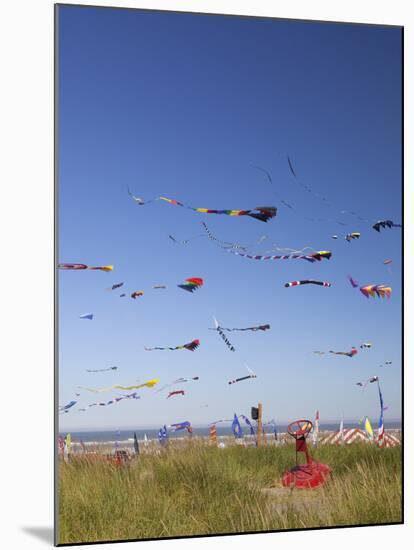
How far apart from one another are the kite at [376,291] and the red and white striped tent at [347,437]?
0.92 metres

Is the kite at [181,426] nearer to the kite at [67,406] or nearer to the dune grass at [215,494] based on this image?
the dune grass at [215,494]

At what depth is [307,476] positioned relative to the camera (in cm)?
722

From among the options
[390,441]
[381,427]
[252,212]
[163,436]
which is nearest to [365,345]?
[381,427]

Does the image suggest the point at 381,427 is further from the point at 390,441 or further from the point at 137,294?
the point at 137,294

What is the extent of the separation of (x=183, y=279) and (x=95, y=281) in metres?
0.58

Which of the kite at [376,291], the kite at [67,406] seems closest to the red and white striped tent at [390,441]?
the kite at [376,291]

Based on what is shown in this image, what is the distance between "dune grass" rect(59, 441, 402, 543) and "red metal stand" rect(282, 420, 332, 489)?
1.9 inches

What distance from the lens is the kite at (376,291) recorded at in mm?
7379

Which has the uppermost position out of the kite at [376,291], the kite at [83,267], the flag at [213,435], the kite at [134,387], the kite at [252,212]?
the kite at [252,212]

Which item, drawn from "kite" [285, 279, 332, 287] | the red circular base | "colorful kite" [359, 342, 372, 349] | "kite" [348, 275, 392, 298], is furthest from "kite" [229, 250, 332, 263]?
the red circular base

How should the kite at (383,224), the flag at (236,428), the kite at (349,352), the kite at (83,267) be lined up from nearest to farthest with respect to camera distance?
the kite at (83,267) < the flag at (236,428) < the kite at (349,352) < the kite at (383,224)

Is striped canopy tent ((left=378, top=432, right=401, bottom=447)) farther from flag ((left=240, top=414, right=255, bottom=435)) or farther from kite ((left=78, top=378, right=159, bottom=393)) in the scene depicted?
kite ((left=78, top=378, right=159, bottom=393))

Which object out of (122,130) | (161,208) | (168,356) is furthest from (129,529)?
(122,130)

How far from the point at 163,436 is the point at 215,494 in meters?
0.50
